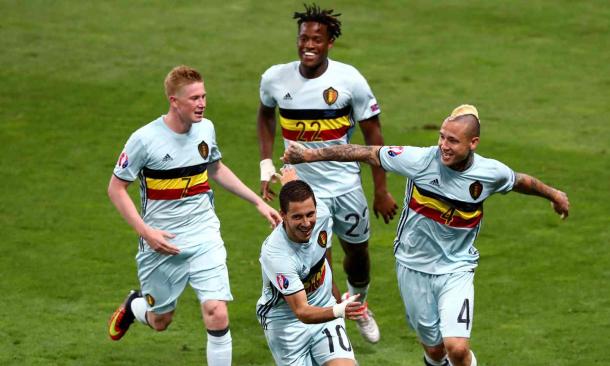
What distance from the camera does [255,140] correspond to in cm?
1761

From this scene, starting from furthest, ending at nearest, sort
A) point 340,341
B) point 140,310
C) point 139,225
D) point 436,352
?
point 140,310 < point 436,352 < point 139,225 < point 340,341

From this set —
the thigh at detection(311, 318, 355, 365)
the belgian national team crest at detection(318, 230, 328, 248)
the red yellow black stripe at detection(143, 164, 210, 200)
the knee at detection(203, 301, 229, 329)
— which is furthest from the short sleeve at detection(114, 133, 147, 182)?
the thigh at detection(311, 318, 355, 365)

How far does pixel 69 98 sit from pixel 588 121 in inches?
286

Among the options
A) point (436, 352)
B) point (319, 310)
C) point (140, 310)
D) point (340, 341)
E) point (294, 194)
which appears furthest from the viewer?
point (140, 310)

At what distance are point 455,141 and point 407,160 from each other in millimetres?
487

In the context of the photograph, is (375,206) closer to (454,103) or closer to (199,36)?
(454,103)

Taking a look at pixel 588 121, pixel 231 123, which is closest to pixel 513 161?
pixel 588 121

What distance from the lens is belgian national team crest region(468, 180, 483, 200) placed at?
9.52 m

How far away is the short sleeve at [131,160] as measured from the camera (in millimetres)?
10195

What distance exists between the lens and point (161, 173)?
34.0 ft

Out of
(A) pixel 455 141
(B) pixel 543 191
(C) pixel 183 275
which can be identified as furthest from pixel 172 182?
(B) pixel 543 191

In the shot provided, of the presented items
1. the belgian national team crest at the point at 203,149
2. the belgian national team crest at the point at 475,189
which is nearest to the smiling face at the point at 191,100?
the belgian national team crest at the point at 203,149

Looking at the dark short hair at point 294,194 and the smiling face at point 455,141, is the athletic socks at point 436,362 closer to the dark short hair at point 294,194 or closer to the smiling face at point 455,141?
the smiling face at point 455,141

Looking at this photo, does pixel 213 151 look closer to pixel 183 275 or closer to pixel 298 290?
pixel 183 275
